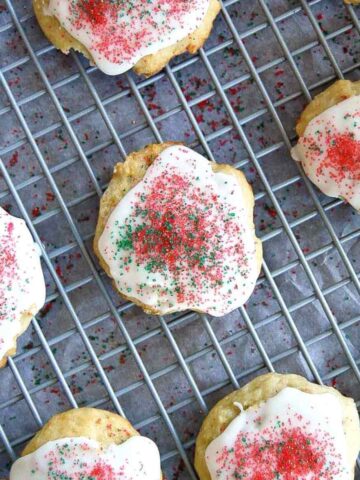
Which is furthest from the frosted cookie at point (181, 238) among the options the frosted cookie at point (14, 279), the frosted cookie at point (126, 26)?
the frosted cookie at point (126, 26)

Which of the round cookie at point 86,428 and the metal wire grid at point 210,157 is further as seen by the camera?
the metal wire grid at point 210,157

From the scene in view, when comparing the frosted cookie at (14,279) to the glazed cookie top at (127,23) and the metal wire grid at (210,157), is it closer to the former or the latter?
the metal wire grid at (210,157)

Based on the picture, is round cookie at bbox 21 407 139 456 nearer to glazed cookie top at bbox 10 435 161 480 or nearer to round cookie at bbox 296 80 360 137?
glazed cookie top at bbox 10 435 161 480

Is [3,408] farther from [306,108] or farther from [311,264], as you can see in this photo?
[306,108]

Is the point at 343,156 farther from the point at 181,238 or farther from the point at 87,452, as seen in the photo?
the point at 87,452

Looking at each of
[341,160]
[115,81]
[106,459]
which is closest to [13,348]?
[106,459]

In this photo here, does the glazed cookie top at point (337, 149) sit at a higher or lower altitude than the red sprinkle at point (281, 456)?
higher
